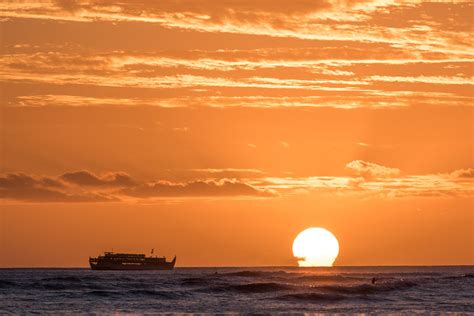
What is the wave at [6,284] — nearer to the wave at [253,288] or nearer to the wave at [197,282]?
the wave at [197,282]

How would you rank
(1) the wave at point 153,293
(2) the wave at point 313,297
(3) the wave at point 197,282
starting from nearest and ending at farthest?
(2) the wave at point 313,297, (1) the wave at point 153,293, (3) the wave at point 197,282

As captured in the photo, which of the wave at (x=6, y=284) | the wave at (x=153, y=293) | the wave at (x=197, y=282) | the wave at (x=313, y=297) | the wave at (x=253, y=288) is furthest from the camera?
the wave at (x=197, y=282)

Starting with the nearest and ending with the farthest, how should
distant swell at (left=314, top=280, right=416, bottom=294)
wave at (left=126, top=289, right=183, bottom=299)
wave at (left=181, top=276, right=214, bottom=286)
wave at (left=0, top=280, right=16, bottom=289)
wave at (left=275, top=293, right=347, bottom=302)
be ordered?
wave at (left=275, top=293, right=347, bottom=302)
wave at (left=126, top=289, right=183, bottom=299)
distant swell at (left=314, top=280, right=416, bottom=294)
wave at (left=0, top=280, right=16, bottom=289)
wave at (left=181, top=276, right=214, bottom=286)

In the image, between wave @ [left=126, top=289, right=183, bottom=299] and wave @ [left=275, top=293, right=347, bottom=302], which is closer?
wave @ [left=275, top=293, right=347, bottom=302]

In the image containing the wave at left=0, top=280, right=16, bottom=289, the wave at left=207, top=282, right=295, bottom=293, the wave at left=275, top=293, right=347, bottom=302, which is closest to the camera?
the wave at left=275, top=293, right=347, bottom=302

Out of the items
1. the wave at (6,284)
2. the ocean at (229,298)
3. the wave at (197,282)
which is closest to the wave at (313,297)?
the ocean at (229,298)

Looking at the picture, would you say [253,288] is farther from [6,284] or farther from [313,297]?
[6,284]

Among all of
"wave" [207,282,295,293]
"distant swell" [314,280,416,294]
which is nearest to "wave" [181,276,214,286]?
"wave" [207,282,295,293]

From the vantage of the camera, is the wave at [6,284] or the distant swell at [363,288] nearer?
the distant swell at [363,288]

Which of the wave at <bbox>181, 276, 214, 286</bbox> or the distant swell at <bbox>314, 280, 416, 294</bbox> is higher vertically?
the wave at <bbox>181, 276, 214, 286</bbox>

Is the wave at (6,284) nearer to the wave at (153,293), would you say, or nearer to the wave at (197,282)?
the wave at (153,293)

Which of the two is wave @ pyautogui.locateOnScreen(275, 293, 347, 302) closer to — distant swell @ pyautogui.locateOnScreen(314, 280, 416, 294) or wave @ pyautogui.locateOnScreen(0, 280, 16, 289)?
distant swell @ pyautogui.locateOnScreen(314, 280, 416, 294)

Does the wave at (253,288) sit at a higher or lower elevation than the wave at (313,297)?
higher

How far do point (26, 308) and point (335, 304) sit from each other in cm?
3063
